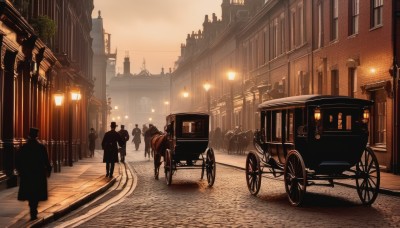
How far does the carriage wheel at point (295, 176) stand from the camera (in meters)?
13.1

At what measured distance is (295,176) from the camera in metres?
13.4

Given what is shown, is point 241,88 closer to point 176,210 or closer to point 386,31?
point 386,31

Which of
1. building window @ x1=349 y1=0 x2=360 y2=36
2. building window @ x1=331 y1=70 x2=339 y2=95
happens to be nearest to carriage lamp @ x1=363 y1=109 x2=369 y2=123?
building window @ x1=349 y1=0 x2=360 y2=36

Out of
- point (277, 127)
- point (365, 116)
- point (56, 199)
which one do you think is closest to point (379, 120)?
point (277, 127)

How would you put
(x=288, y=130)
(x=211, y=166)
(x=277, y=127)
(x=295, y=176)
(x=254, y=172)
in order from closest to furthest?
1. (x=295, y=176)
2. (x=288, y=130)
3. (x=277, y=127)
4. (x=254, y=172)
5. (x=211, y=166)

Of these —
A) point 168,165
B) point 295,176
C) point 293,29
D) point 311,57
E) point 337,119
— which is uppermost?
point 293,29

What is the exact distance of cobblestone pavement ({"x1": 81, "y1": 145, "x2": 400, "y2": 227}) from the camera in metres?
11.1

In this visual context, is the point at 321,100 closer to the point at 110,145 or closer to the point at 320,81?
the point at 110,145

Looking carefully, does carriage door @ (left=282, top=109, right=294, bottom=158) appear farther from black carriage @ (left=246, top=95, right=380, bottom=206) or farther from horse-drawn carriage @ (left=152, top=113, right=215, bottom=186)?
horse-drawn carriage @ (left=152, top=113, right=215, bottom=186)

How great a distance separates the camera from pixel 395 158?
2250cm

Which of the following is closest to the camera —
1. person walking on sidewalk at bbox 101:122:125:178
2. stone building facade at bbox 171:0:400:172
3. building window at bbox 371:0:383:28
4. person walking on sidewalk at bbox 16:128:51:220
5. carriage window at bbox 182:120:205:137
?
person walking on sidewalk at bbox 16:128:51:220

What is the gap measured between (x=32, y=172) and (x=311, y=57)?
23.0 m

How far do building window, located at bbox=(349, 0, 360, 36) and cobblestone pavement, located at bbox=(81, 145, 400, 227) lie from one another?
10926 mm

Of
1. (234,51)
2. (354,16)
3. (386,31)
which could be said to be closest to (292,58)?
(354,16)
